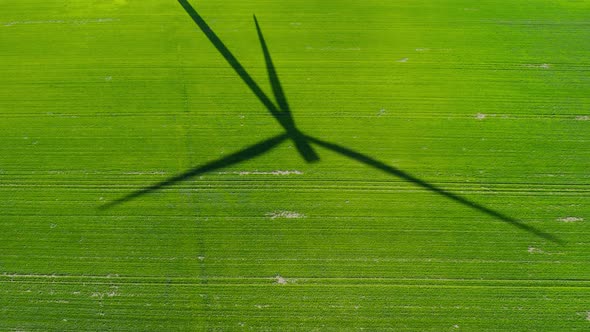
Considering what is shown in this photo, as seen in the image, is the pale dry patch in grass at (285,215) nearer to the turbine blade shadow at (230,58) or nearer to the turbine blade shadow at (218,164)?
the turbine blade shadow at (218,164)

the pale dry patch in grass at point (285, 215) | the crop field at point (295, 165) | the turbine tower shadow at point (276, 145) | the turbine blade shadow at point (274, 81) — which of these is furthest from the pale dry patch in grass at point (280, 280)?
the turbine blade shadow at point (274, 81)

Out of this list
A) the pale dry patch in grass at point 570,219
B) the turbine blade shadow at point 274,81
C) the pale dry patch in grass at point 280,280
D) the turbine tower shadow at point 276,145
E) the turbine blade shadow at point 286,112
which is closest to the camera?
the pale dry patch in grass at point 280,280

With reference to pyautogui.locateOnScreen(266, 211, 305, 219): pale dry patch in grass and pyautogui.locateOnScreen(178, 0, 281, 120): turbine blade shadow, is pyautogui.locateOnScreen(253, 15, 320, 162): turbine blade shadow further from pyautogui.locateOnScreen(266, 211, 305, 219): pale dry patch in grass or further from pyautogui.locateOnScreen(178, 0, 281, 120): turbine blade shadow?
pyautogui.locateOnScreen(266, 211, 305, 219): pale dry patch in grass

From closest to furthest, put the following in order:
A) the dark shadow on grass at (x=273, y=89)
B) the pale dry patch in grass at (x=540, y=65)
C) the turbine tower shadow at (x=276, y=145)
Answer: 1. the turbine tower shadow at (x=276, y=145)
2. the dark shadow on grass at (x=273, y=89)
3. the pale dry patch in grass at (x=540, y=65)

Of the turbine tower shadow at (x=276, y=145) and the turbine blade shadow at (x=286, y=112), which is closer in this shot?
the turbine tower shadow at (x=276, y=145)

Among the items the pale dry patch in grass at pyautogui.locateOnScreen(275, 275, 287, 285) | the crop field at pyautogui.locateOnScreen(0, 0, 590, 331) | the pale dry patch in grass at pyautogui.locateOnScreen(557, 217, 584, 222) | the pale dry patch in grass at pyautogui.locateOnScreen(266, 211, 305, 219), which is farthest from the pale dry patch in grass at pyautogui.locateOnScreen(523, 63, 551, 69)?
the pale dry patch in grass at pyautogui.locateOnScreen(275, 275, 287, 285)

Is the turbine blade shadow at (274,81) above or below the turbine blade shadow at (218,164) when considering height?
above

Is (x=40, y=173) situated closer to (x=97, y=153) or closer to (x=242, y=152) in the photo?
(x=97, y=153)

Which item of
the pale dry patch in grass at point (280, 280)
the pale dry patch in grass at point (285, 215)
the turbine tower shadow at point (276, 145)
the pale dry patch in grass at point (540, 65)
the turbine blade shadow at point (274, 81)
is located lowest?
the pale dry patch in grass at point (280, 280)
